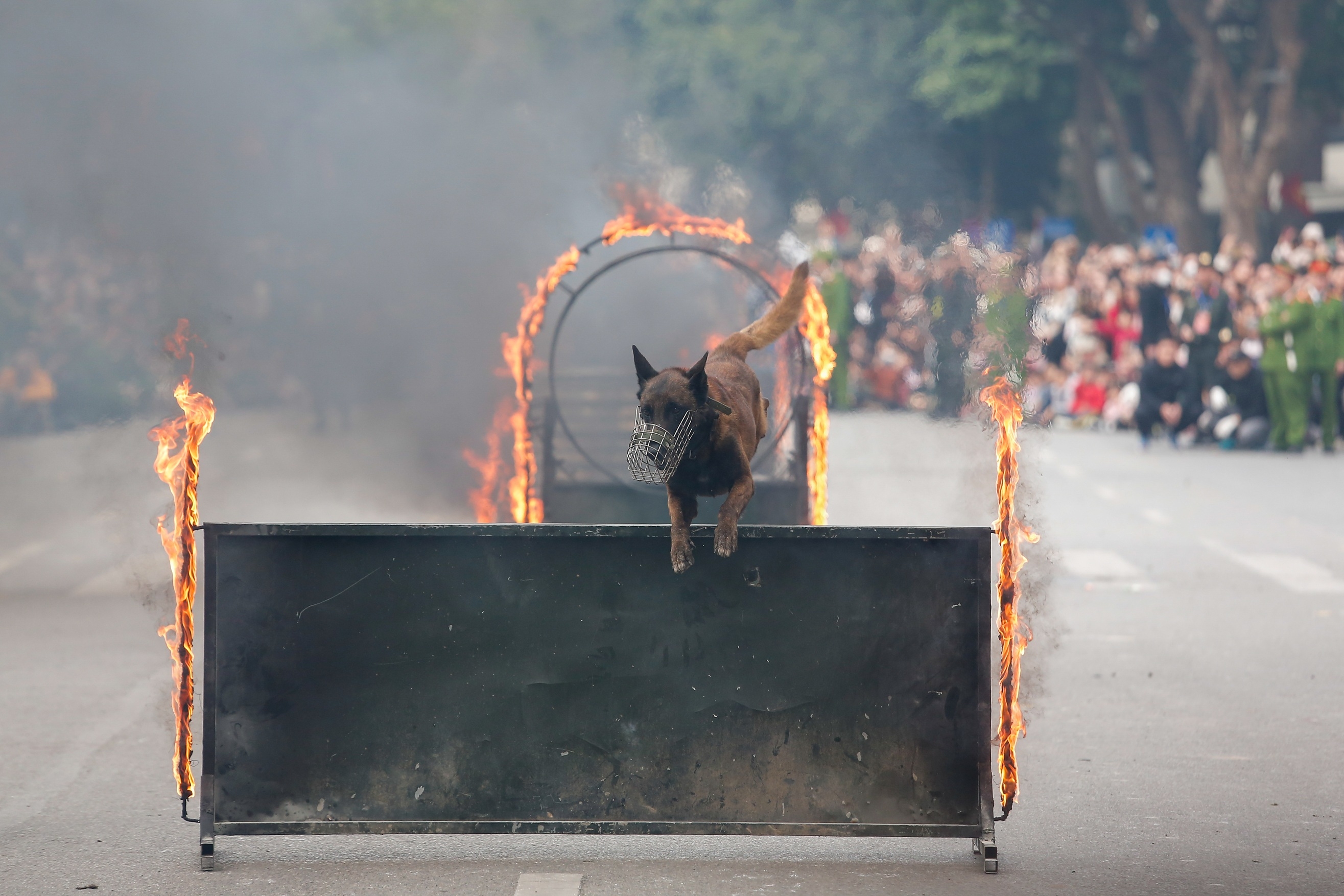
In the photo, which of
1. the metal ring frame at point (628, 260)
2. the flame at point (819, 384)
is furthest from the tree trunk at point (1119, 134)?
the flame at point (819, 384)

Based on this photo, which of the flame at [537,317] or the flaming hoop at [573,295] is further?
the flame at [537,317]

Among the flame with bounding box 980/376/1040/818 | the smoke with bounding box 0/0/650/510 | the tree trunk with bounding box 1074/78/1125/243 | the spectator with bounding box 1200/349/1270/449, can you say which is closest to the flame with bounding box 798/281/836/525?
the flame with bounding box 980/376/1040/818

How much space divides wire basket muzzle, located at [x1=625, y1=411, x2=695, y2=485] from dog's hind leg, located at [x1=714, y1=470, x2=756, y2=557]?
22 cm

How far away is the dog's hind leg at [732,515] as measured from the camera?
5.05 metres

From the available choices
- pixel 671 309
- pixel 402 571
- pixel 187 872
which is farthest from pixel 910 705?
pixel 671 309

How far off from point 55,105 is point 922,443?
1014cm

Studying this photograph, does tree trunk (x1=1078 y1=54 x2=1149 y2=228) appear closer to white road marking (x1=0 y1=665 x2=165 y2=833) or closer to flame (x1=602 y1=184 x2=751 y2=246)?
flame (x1=602 y1=184 x2=751 y2=246)

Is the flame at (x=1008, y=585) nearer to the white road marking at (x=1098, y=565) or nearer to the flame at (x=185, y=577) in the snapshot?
the flame at (x=185, y=577)

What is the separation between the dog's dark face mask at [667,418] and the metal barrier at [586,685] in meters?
0.43

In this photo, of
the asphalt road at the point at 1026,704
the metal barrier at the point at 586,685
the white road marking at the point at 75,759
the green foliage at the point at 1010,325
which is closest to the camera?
the metal barrier at the point at 586,685

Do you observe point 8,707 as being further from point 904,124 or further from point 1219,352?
point 904,124

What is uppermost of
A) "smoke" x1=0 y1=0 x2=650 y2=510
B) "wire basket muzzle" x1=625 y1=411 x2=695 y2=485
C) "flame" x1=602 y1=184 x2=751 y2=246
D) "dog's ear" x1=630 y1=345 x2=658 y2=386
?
"smoke" x1=0 y1=0 x2=650 y2=510

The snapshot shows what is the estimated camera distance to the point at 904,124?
3416 cm

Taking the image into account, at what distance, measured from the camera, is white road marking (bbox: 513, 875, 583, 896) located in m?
5.13
